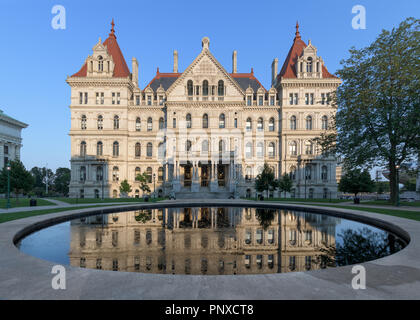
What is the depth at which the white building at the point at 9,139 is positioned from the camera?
5156cm

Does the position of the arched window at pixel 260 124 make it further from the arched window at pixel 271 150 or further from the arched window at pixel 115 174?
the arched window at pixel 115 174

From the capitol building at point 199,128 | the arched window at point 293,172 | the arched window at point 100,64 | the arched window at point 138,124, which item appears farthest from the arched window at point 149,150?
the arched window at point 293,172

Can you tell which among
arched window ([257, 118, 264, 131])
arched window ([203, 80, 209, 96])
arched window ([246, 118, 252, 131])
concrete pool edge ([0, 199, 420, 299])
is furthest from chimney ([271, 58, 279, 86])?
concrete pool edge ([0, 199, 420, 299])

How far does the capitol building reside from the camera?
3812cm

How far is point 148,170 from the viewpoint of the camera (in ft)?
135

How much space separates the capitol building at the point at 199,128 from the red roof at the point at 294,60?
0.33m

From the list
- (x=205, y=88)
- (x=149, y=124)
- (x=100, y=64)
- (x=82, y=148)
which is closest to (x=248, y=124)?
(x=205, y=88)

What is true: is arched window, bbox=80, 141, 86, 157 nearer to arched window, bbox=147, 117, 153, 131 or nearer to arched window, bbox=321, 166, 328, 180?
arched window, bbox=147, 117, 153, 131

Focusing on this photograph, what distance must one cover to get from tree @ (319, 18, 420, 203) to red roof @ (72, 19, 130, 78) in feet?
120

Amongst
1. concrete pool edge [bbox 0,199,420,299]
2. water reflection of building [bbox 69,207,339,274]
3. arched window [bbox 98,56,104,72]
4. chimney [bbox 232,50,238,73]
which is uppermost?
chimney [bbox 232,50,238,73]
